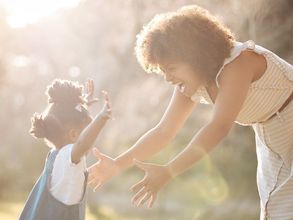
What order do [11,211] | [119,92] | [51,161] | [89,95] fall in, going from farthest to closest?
1. [119,92]
2. [11,211]
3. [89,95]
4. [51,161]

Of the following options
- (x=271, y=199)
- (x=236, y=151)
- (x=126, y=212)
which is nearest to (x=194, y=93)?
(x=271, y=199)

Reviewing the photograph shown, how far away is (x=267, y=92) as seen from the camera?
2.97 metres

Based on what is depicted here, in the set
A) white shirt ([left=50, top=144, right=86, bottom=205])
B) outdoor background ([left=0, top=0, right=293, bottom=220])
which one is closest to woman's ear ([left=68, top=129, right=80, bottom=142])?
white shirt ([left=50, top=144, right=86, bottom=205])

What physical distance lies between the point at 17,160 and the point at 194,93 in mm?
18979

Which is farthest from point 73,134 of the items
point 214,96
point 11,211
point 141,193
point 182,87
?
point 11,211

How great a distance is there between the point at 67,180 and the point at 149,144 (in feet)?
1.47

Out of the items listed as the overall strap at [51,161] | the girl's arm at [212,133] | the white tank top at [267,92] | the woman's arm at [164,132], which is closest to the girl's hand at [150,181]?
the girl's arm at [212,133]

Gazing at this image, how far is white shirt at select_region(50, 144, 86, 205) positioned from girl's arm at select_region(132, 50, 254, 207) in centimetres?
74

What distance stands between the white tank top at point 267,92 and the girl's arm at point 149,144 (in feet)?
0.61

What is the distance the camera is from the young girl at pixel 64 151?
10.7 ft

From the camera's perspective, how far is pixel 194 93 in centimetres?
299

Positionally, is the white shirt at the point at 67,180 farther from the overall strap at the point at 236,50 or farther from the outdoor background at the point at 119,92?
the outdoor background at the point at 119,92

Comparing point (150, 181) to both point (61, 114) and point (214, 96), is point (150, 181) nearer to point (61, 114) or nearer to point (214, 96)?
point (214, 96)

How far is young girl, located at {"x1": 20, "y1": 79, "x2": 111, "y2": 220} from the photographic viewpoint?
3248mm
